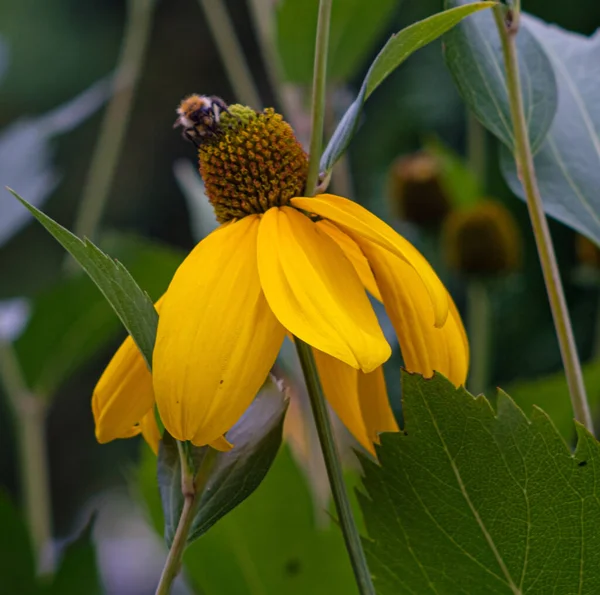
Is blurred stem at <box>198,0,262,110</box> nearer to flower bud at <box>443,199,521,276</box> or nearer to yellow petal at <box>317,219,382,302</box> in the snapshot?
flower bud at <box>443,199,521,276</box>

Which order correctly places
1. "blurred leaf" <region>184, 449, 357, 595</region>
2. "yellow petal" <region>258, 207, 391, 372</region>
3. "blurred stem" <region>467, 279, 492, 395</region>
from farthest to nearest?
"blurred stem" <region>467, 279, 492, 395</region>
"blurred leaf" <region>184, 449, 357, 595</region>
"yellow petal" <region>258, 207, 391, 372</region>

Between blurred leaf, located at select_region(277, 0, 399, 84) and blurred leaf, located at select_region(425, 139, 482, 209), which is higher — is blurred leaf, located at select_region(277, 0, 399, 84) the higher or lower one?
the higher one

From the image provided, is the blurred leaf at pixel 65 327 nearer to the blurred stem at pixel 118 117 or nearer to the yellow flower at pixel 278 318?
the blurred stem at pixel 118 117

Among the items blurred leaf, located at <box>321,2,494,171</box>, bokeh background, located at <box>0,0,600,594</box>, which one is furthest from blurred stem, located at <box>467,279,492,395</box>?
blurred leaf, located at <box>321,2,494,171</box>

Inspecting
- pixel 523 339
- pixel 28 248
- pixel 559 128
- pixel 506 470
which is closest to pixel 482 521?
pixel 506 470

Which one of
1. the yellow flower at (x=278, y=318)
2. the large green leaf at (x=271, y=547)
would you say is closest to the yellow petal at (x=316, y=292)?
the yellow flower at (x=278, y=318)
